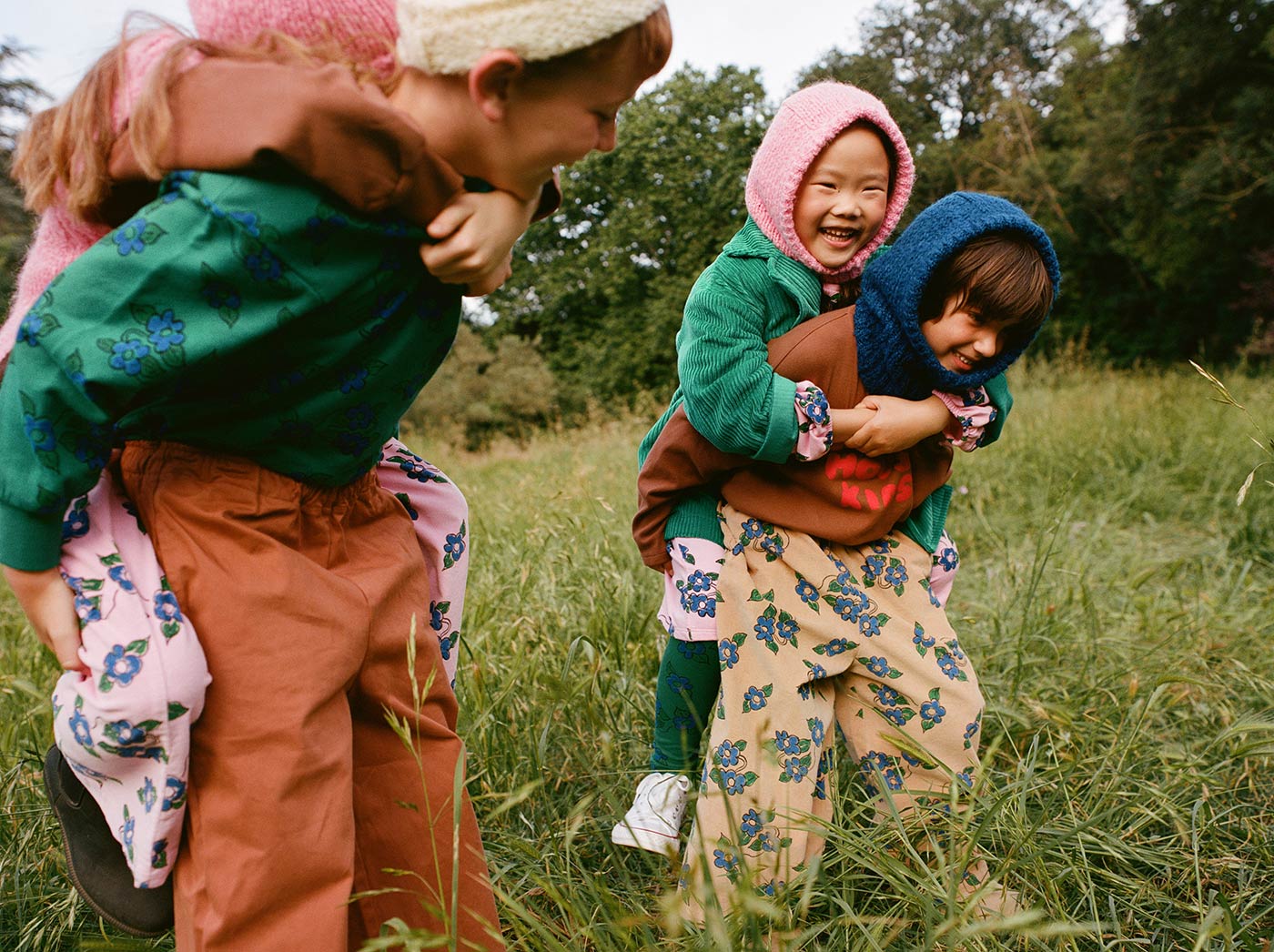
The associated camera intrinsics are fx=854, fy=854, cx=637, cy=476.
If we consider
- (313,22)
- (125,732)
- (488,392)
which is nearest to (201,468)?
(125,732)

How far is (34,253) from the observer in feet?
3.39

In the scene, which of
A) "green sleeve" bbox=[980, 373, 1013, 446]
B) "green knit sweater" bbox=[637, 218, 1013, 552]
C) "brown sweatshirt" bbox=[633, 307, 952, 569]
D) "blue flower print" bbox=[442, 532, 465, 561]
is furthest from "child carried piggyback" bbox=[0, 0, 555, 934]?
"green sleeve" bbox=[980, 373, 1013, 446]

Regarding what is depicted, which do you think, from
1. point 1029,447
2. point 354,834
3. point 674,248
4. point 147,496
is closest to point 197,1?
point 147,496

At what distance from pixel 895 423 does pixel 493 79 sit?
0.99 m

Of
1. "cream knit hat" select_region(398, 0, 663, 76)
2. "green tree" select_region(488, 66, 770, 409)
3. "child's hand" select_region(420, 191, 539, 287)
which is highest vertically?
"cream knit hat" select_region(398, 0, 663, 76)

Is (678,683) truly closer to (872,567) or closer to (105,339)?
(872,567)

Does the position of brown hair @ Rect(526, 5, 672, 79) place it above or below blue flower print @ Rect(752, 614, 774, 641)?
above

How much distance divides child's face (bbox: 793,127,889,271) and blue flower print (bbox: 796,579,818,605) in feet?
2.11

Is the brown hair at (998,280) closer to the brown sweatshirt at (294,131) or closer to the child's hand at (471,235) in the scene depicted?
the child's hand at (471,235)

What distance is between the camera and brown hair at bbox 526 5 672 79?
3.16 feet

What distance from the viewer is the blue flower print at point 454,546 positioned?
1.41m

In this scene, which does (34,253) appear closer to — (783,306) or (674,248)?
(783,306)

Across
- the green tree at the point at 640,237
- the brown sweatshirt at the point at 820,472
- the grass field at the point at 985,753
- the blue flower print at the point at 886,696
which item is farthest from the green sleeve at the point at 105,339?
the green tree at the point at 640,237

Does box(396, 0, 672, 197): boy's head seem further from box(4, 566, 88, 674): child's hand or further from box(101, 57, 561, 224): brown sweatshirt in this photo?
box(4, 566, 88, 674): child's hand
